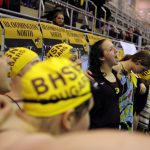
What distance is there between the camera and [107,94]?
10.4 feet

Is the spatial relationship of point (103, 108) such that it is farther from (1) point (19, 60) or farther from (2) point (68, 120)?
(2) point (68, 120)

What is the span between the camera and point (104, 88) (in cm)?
320

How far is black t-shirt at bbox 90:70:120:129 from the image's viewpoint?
Result: 3102 millimetres

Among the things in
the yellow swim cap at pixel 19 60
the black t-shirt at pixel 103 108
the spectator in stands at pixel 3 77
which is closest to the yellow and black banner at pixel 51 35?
the black t-shirt at pixel 103 108

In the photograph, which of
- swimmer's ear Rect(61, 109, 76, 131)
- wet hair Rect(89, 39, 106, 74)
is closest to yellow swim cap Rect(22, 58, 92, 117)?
swimmer's ear Rect(61, 109, 76, 131)

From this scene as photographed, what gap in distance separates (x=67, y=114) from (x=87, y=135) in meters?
0.35

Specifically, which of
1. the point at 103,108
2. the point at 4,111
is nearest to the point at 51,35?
the point at 103,108

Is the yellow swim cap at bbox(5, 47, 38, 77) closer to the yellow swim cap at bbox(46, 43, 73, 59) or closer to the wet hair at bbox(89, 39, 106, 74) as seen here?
the yellow swim cap at bbox(46, 43, 73, 59)

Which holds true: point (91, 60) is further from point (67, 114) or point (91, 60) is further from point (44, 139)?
point (44, 139)

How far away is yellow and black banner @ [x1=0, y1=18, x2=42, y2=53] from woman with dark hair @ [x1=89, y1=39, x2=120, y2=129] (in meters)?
0.89

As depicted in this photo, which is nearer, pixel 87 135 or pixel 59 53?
pixel 87 135

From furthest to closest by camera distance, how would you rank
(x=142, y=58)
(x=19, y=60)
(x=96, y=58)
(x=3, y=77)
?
(x=142, y=58) → (x=96, y=58) → (x=19, y=60) → (x=3, y=77)

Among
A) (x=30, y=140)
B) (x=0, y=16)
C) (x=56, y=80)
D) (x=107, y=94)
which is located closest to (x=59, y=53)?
(x=107, y=94)

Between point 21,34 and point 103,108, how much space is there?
142cm
